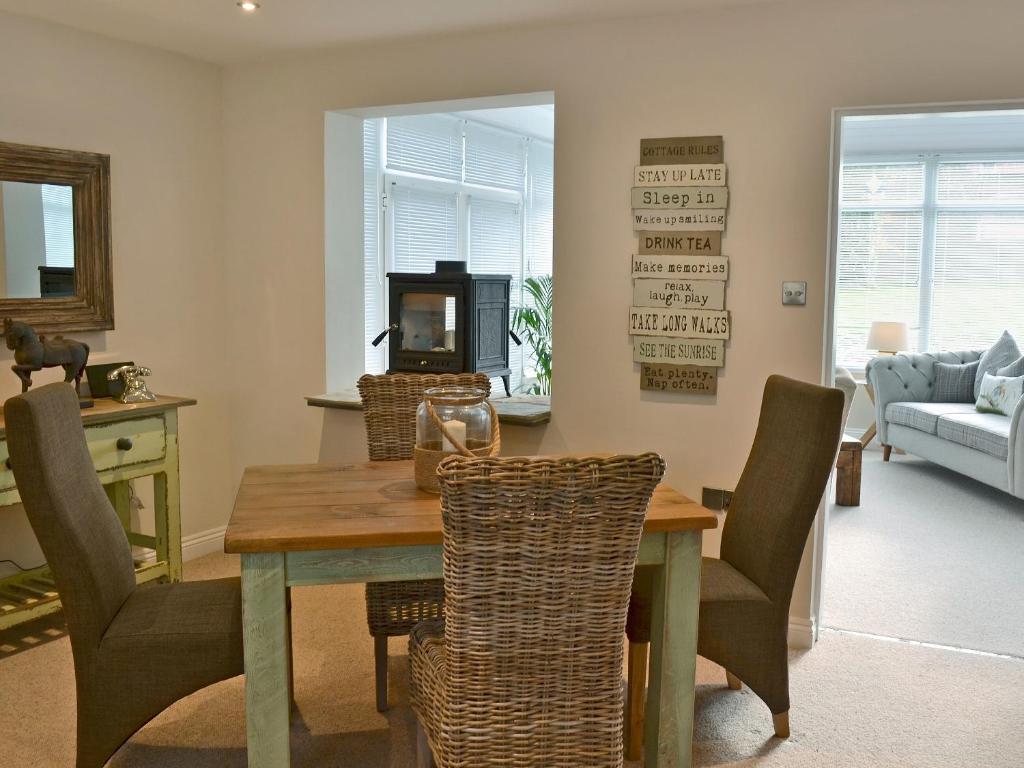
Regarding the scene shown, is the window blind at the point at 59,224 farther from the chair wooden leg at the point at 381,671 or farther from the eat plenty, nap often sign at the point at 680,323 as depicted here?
the eat plenty, nap often sign at the point at 680,323

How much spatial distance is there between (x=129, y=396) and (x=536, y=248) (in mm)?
4270

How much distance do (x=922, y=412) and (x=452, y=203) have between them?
367 centimetres

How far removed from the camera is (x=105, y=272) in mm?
3971

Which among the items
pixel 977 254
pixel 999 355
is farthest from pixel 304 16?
pixel 977 254

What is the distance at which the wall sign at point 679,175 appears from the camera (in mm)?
3490

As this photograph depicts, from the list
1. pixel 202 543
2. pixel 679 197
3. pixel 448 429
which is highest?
pixel 679 197

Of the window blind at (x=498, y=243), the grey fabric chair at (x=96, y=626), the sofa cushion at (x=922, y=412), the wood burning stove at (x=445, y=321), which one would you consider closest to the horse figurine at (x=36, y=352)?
the grey fabric chair at (x=96, y=626)

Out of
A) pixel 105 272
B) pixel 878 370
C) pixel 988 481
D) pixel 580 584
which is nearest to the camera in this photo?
pixel 580 584

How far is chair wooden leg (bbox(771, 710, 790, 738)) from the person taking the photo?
9.27 feet

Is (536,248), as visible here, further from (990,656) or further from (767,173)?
A: (990,656)

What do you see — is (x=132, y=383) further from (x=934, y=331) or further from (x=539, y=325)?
(x=934, y=331)

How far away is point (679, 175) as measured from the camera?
3.55 meters

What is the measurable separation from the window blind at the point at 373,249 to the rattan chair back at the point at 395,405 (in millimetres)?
2095

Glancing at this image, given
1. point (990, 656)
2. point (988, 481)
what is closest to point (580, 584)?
point (990, 656)
